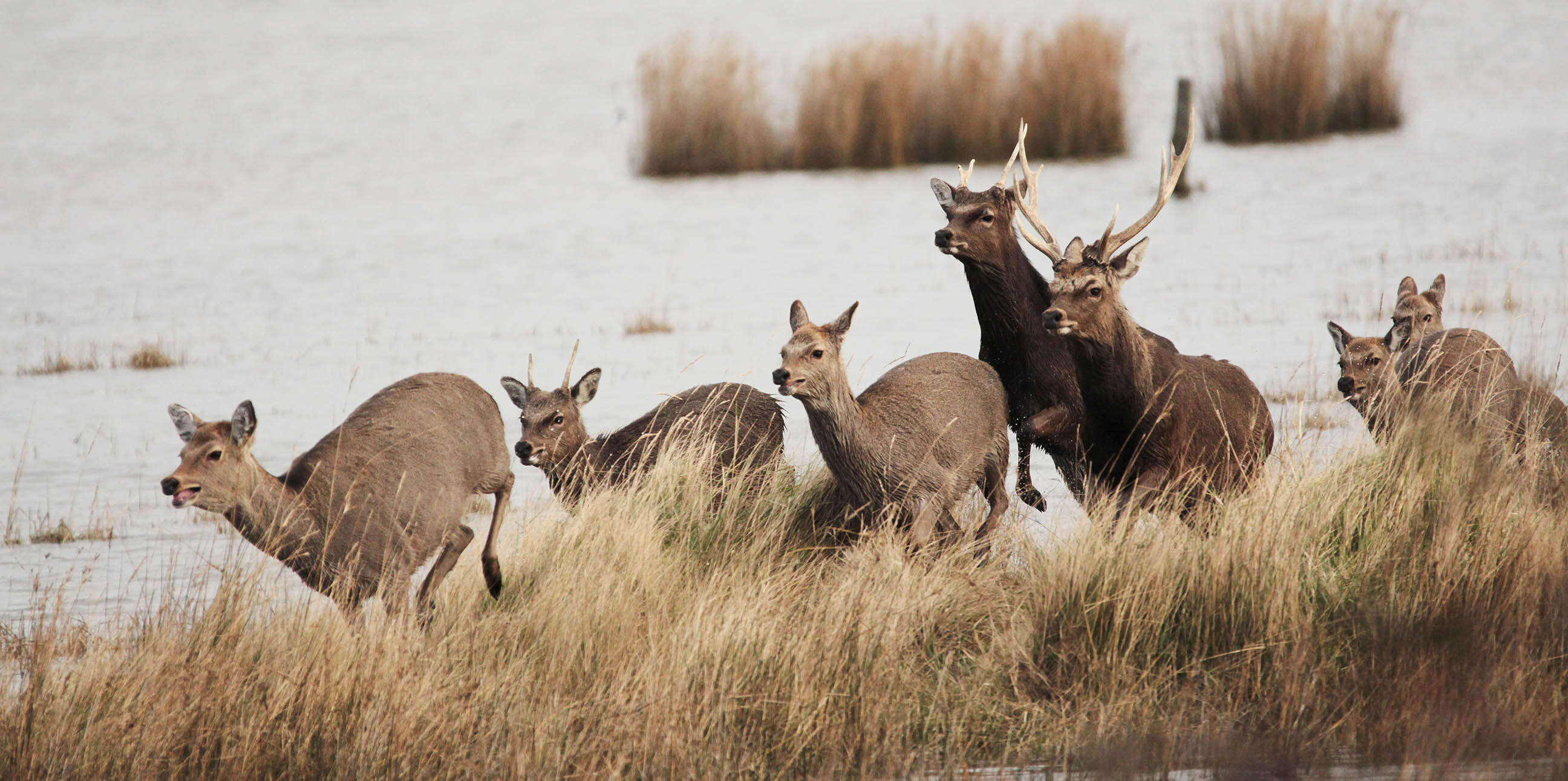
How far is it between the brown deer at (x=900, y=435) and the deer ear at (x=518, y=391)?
1.82 m

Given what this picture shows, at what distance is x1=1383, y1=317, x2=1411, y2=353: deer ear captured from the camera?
8.59m

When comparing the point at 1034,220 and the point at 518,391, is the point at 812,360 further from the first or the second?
the point at 518,391

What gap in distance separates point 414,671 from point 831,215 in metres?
17.4

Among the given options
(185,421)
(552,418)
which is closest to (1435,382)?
(552,418)

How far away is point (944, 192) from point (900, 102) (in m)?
18.5

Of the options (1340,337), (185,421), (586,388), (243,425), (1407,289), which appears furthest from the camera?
(1407,289)

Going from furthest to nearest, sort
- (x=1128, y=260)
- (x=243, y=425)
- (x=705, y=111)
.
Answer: (x=705, y=111)
(x=1128, y=260)
(x=243, y=425)

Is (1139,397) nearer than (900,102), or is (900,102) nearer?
(1139,397)

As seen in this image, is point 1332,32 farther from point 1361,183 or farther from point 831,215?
point 831,215

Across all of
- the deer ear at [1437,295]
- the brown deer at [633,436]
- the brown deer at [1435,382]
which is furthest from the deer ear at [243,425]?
the deer ear at [1437,295]

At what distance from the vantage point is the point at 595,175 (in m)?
29.5

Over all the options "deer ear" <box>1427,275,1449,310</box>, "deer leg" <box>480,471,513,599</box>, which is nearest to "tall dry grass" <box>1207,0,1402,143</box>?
"deer ear" <box>1427,275,1449,310</box>

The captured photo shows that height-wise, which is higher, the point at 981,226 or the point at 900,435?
the point at 981,226

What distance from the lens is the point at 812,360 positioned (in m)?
7.47
